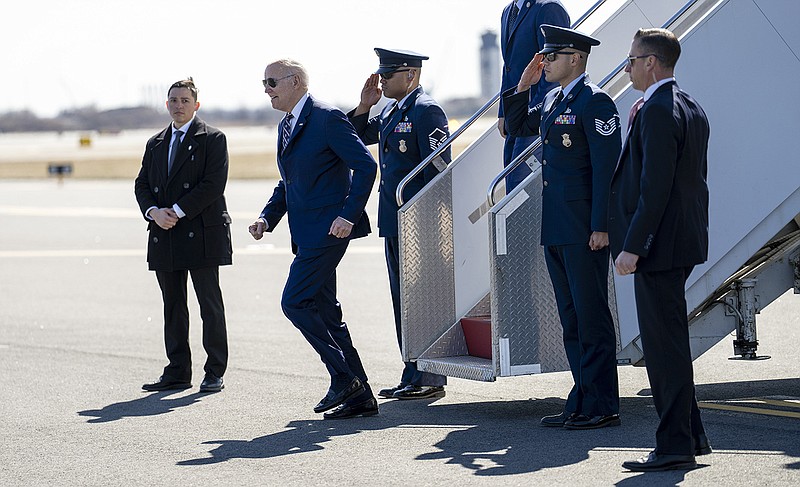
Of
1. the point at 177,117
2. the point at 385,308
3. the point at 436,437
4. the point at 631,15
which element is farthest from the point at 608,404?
the point at 385,308

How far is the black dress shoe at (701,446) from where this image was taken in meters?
5.67

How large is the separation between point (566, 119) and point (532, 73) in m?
0.47

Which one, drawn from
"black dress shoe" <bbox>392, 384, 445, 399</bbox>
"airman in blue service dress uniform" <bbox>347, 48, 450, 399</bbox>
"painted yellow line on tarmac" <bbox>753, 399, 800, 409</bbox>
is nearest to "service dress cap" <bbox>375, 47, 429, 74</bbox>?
"airman in blue service dress uniform" <bbox>347, 48, 450, 399</bbox>

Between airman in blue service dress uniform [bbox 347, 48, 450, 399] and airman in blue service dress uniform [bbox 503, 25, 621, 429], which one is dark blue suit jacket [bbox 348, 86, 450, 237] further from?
airman in blue service dress uniform [bbox 503, 25, 621, 429]

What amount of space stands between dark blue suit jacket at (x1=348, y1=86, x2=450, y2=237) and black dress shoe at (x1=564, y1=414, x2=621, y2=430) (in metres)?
1.92

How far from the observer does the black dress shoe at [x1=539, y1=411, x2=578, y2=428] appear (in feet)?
21.5

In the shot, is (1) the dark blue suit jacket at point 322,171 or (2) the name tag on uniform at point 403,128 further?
(2) the name tag on uniform at point 403,128

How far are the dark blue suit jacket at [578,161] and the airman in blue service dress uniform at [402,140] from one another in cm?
132

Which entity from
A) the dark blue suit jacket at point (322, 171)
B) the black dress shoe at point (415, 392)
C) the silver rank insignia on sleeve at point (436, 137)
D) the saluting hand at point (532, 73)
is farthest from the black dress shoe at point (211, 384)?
the saluting hand at point (532, 73)

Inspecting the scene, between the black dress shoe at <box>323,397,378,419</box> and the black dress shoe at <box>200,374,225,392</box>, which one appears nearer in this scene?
the black dress shoe at <box>323,397,378,419</box>

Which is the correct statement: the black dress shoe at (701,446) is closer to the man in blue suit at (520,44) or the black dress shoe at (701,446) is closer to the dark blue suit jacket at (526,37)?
the man in blue suit at (520,44)

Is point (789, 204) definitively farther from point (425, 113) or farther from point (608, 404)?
point (425, 113)

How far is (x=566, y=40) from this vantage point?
635cm

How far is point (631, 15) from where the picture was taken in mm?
8148
